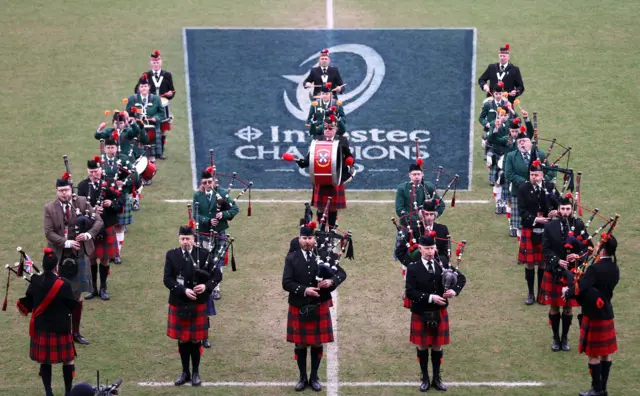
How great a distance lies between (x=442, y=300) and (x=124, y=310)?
505 centimetres

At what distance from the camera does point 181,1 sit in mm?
31594

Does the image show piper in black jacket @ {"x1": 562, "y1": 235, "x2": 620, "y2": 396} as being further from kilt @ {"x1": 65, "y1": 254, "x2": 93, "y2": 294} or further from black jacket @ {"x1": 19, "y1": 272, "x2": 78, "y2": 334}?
kilt @ {"x1": 65, "y1": 254, "x2": 93, "y2": 294}

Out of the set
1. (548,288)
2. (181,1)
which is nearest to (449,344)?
(548,288)

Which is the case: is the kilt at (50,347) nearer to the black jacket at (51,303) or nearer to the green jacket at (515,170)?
the black jacket at (51,303)

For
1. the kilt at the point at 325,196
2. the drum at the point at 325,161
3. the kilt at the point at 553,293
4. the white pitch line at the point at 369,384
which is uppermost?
the drum at the point at 325,161

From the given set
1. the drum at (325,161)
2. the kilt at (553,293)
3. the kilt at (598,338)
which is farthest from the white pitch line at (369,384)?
the drum at (325,161)

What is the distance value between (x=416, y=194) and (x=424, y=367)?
324 centimetres

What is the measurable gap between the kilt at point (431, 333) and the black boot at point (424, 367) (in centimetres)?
17

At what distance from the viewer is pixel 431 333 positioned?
14.7 m

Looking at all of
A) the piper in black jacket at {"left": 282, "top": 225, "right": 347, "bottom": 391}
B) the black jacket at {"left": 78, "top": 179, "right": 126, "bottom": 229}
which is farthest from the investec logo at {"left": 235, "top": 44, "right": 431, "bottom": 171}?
the piper in black jacket at {"left": 282, "top": 225, "right": 347, "bottom": 391}

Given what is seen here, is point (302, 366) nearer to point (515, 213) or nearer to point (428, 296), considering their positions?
point (428, 296)

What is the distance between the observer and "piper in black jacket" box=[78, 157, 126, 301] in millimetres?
17422

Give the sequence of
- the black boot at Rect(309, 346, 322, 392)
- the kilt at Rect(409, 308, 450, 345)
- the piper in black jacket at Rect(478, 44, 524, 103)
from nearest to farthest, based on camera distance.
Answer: the kilt at Rect(409, 308, 450, 345), the black boot at Rect(309, 346, 322, 392), the piper in black jacket at Rect(478, 44, 524, 103)

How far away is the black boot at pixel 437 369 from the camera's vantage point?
48.7 ft
